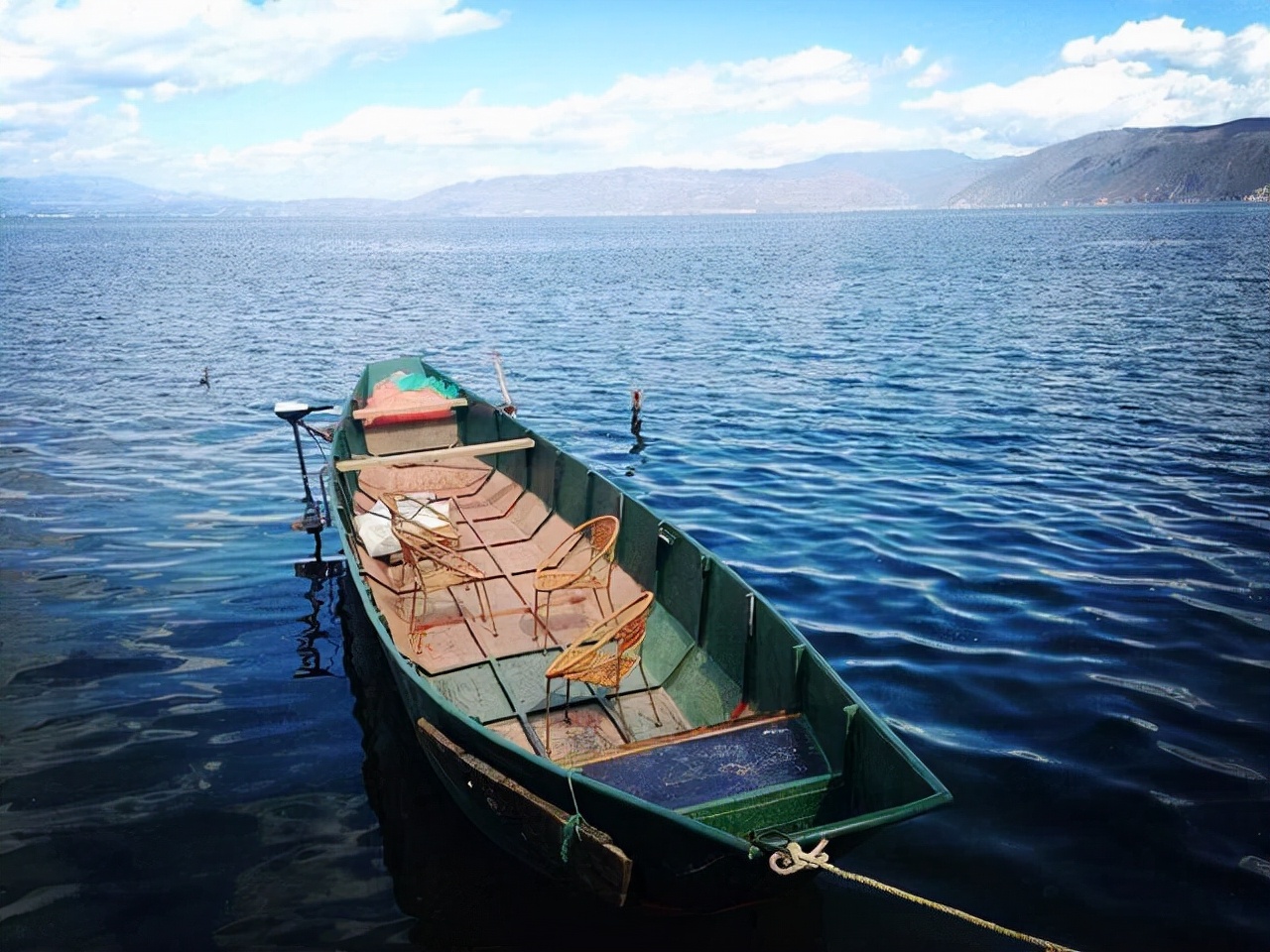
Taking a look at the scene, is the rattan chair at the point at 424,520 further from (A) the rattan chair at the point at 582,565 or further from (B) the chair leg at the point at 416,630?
(A) the rattan chair at the point at 582,565

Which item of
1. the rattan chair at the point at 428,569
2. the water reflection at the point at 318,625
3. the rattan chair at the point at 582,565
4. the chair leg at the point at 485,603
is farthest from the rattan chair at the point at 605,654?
the water reflection at the point at 318,625

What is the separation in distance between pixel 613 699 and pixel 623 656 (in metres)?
1.12

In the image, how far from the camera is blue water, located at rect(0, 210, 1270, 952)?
755 cm

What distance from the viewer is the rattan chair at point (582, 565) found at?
10398 millimetres

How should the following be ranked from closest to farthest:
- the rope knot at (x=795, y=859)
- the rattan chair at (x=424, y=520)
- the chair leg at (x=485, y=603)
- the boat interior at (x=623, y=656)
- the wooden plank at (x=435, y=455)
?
the rope knot at (x=795, y=859), the boat interior at (x=623, y=656), the chair leg at (x=485, y=603), the rattan chair at (x=424, y=520), the wooden plank at (x=435, y=455)

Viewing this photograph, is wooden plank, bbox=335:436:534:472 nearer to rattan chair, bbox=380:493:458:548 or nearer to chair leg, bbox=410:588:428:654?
rattan chair, bbox=380:493:458:548

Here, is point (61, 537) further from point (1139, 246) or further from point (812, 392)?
point (1139, 246)

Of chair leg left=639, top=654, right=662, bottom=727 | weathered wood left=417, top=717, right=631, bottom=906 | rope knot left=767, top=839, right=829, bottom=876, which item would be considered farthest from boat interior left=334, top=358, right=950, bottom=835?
rope knot left=767, top=839, right=829, bottom=876

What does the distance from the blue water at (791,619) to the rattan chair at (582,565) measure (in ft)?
7.46

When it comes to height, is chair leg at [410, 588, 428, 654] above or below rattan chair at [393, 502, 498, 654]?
below

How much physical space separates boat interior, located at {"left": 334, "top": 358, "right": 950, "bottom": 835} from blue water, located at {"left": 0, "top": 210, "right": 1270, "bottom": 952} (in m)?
1.13

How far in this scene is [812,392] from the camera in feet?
90.8

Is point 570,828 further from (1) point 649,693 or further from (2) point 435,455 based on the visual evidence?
(2) point 435,455

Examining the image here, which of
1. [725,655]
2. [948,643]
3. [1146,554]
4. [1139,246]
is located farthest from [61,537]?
[1139,246]
